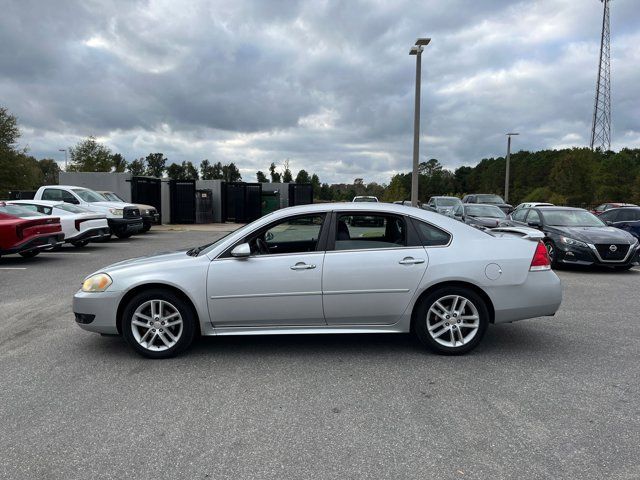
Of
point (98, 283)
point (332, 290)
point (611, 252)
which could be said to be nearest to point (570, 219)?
point (611, 252)

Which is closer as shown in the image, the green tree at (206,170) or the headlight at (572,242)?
the headlight at (572,242)

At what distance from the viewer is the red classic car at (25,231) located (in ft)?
35.4

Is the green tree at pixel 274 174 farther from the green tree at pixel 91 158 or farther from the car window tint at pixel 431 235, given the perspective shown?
the car window tint at pixel 431 235

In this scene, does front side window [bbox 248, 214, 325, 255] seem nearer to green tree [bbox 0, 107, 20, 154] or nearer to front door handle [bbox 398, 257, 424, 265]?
front door handle [bbox 398, 257, 424, 265]

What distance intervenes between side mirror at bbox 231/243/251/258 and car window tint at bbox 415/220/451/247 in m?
1.71

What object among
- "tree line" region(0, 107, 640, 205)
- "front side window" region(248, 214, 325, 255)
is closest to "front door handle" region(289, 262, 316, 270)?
"front side window" region(248, 214, 325, 255)

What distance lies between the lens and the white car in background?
13.5 metres

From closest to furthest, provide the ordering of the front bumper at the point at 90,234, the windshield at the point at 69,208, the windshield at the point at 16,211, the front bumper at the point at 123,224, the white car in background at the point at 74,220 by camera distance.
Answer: the windshield at the point at 16,211 < the white car in background at the point at 74,220 < the front bumper at the point at 90,234 < the windshield at the point at 69,208 < the front bumper at the point at 123,224

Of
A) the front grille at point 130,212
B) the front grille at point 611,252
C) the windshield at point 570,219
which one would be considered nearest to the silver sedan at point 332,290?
the front grille at point 611,252

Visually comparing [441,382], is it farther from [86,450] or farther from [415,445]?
[86,450]

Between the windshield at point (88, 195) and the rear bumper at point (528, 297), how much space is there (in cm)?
1637

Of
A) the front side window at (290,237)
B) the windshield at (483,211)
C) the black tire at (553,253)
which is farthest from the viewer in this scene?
the windshield at (483,211)

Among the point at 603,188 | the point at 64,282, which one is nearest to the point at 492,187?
the point at 603,188

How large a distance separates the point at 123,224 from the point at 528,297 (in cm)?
1540
